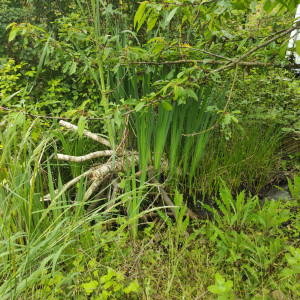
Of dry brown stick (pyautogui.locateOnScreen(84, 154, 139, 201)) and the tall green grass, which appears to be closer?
the tall green grass

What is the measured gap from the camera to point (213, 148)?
2359mm

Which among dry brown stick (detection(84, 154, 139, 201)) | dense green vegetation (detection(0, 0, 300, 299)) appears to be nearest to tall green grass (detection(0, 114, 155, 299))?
dense green vegetation (detection(0, 0, 300, 299))

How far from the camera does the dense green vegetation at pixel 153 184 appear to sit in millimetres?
1253

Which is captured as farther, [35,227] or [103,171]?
[103,171]

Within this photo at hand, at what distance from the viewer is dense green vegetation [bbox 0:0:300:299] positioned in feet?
4.11

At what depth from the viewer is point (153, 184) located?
1447 millimetres

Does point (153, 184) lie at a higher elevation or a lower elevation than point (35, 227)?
higher

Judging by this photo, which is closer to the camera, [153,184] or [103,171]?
[153,184]

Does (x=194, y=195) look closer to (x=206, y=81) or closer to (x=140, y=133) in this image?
(x=140, y=133)

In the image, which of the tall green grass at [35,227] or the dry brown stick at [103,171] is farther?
the dry brown stick at [103,171]

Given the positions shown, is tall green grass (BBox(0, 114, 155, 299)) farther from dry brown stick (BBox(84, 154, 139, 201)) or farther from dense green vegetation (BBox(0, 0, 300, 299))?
dry brown stick (BBox(84, 154, 139, 201))

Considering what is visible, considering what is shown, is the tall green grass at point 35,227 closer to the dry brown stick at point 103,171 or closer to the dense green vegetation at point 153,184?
the dense green vegetation at point 153,184

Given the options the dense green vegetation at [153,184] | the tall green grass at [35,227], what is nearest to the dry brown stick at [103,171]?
the dense green vegetation at [153,184]

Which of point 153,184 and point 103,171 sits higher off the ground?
point 153,184
